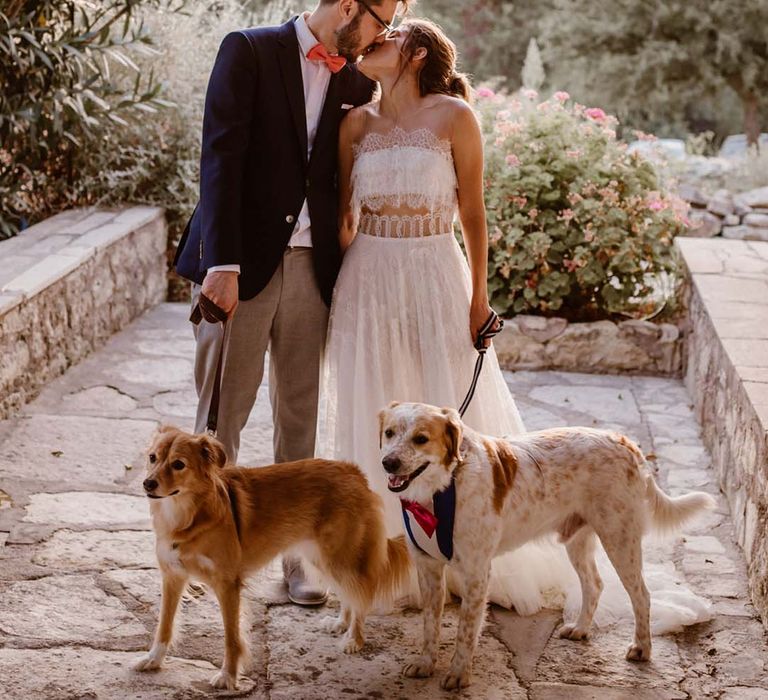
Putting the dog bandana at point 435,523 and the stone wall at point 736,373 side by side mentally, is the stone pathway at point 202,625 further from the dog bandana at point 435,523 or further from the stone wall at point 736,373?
the dog bandana at point 435,523

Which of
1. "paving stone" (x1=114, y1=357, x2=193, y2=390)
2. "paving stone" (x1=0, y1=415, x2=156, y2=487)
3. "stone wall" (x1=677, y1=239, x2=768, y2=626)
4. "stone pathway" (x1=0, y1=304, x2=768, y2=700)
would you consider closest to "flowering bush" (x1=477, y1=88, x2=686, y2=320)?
"stone wall" (x1=677, y1=239, x2=768, y2=626)

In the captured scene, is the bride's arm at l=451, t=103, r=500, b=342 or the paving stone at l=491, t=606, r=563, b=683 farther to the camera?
the bride's arm at l=451, t=103, r=500, b=342

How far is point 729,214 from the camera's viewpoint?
32.7ft

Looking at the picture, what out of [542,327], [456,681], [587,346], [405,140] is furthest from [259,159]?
[587,346]

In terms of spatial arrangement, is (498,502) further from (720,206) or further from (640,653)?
(720,206)

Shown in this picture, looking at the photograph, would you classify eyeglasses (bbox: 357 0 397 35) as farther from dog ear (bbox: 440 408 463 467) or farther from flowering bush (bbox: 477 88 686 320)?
flowering bush (bbox: 477 88 686 320)

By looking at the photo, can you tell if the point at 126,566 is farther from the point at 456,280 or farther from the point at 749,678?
the point at 749,678

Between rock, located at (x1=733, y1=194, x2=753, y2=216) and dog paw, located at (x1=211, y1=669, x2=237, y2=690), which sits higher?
rock, located at (x1=733, y1=194, x2=753, y2=216)

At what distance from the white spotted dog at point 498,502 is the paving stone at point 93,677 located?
0.64 meters

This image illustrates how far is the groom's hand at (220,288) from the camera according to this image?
3.38 metres

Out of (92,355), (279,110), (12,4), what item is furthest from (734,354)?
(12,4)

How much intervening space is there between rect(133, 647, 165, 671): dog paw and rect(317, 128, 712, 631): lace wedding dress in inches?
37.0

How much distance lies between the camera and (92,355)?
6.55m

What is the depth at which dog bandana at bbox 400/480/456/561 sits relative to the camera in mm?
3111
